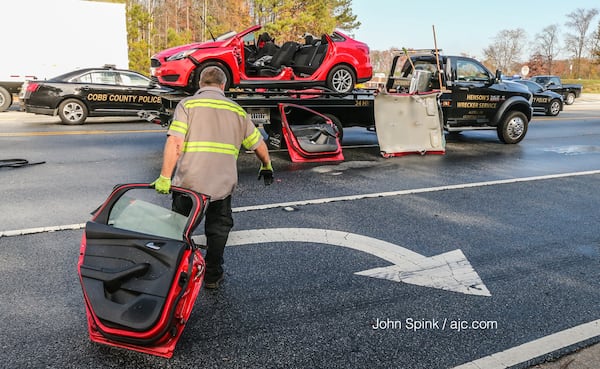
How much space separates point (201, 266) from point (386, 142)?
740 cm

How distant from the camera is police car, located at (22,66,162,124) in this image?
13.4 metres

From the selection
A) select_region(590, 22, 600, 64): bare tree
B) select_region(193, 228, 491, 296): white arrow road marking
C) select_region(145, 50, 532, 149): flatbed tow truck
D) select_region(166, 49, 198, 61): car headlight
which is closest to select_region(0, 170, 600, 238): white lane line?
select_region(193, 228, 491, 296): white arrow road marking

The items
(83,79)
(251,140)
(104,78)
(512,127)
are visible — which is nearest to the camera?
(251,140)

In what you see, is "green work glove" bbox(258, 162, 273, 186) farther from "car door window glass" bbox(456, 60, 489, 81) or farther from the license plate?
"car door window glass" bbox(456, 60, 489, 81)

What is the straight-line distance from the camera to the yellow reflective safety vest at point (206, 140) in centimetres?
365

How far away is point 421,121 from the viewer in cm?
1015

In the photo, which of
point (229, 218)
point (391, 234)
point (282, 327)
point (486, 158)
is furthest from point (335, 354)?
point (486, 158)

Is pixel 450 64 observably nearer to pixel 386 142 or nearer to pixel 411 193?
pixel 386 142

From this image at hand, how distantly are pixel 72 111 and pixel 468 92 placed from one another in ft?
34.4

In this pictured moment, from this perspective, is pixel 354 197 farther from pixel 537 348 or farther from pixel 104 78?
pixel 104 78

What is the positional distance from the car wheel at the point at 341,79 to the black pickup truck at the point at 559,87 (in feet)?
75.4

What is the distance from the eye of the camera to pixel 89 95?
13.7m

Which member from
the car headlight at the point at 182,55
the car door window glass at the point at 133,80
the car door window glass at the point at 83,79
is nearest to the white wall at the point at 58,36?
the car door window glass at the point at 83,79

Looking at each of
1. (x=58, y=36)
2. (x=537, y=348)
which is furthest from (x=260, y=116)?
(x=58, y=36)
